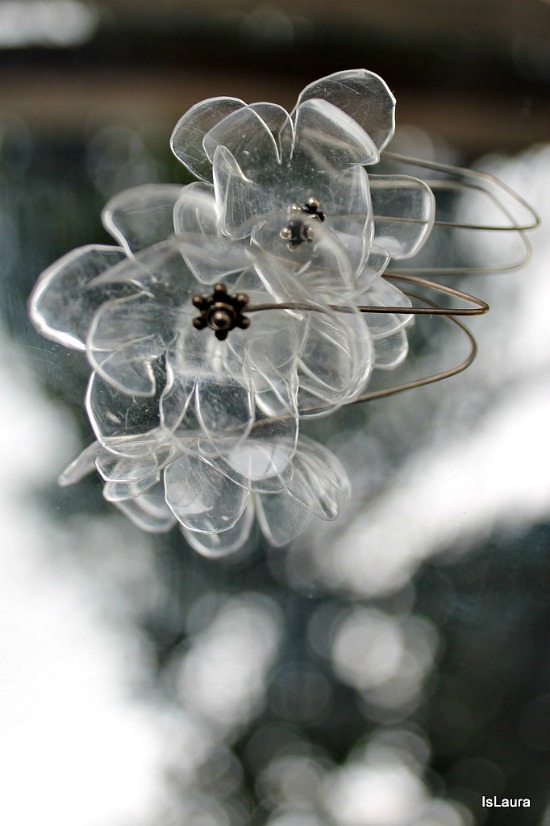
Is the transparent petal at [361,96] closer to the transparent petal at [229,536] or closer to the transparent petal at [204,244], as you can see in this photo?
the transparent petal at [204,244]

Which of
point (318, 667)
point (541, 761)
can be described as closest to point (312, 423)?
point (318, 667)

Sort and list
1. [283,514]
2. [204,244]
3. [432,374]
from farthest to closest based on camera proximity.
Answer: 1. [432,374]
2. [283,514]
3. [204,244]

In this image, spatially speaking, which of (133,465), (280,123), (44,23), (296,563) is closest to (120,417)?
(133,465)

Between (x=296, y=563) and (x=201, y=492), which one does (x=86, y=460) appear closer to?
(x=201, y=492)

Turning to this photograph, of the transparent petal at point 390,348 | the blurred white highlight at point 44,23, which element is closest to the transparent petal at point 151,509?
the transparent petal at point 390,348

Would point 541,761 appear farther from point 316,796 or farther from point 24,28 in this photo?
point 24,28
